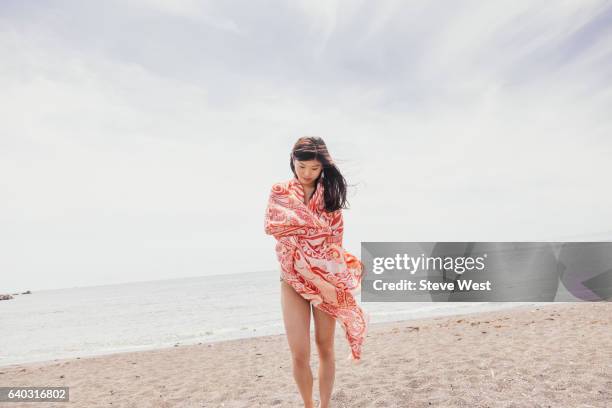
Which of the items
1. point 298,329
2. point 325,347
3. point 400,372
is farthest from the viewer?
point 400,372

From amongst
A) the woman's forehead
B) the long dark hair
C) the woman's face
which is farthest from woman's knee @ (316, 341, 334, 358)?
the woman's forehead

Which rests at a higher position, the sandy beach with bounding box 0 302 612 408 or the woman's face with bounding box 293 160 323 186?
the woman's face with bounding box 293 160 323 186

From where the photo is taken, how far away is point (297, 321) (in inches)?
105

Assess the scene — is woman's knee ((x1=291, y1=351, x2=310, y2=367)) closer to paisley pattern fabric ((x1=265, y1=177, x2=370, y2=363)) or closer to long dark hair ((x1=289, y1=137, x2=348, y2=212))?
paisley pattern fabric ((x1=265, y1=177, x2=370, y2=363))

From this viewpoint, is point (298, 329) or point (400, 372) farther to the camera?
point (400, 372)

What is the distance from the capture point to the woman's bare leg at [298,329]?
2.67 meters

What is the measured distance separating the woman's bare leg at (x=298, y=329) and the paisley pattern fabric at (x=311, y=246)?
0.06 m

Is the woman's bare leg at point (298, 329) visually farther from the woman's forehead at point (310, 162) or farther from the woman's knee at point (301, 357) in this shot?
the woman's forehead at point (310, 162)

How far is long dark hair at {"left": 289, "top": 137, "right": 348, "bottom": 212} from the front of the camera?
267 centimetres

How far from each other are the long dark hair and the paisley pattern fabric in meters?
0.05

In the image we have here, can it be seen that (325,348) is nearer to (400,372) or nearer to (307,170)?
(307,170)

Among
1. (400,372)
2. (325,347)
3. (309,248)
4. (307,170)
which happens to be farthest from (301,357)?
(400,372)

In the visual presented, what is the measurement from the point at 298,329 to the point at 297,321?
0.05 m

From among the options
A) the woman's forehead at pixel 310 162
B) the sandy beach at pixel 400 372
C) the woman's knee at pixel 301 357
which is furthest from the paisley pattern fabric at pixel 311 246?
the sandy beach at pixel 400 372
